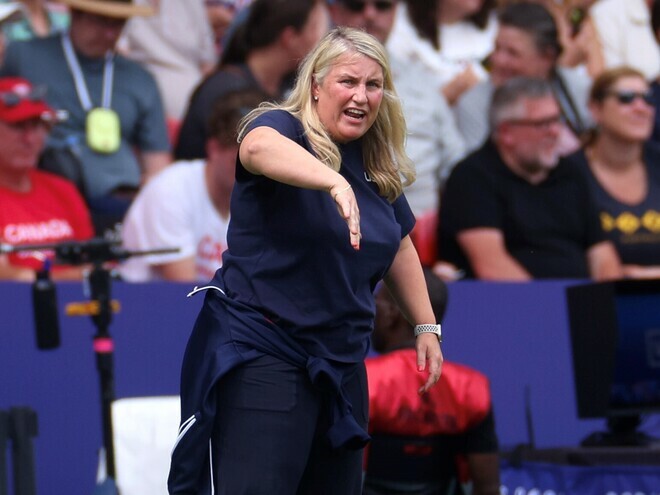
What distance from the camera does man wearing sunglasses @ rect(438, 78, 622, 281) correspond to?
7.00m

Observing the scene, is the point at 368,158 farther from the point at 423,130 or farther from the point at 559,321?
the point at 423,130

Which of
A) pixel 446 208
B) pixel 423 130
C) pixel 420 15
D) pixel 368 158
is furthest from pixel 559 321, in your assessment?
pixel 368 158

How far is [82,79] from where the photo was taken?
721 cm

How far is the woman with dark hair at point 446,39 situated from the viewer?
27.5ft

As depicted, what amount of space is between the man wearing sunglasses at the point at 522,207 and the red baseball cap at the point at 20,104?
1.99m

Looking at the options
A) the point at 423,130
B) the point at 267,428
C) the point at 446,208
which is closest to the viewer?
the point at 267,428

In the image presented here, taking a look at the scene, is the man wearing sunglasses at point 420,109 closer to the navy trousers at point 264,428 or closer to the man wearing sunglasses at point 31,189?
the man wearing sunglasses at point 31,189

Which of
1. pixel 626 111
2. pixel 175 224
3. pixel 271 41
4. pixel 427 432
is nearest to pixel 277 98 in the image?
pixel 271 41

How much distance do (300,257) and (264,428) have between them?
0.43 metres

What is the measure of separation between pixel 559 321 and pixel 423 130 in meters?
1.51

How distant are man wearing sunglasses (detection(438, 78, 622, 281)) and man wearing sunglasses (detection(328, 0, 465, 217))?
1.66 feet

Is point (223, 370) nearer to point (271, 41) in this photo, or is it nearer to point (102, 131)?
point (102, 131)

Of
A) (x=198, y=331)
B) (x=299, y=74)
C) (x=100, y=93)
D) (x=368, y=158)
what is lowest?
(x=198, y=331)

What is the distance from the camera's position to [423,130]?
7754 millimetres
